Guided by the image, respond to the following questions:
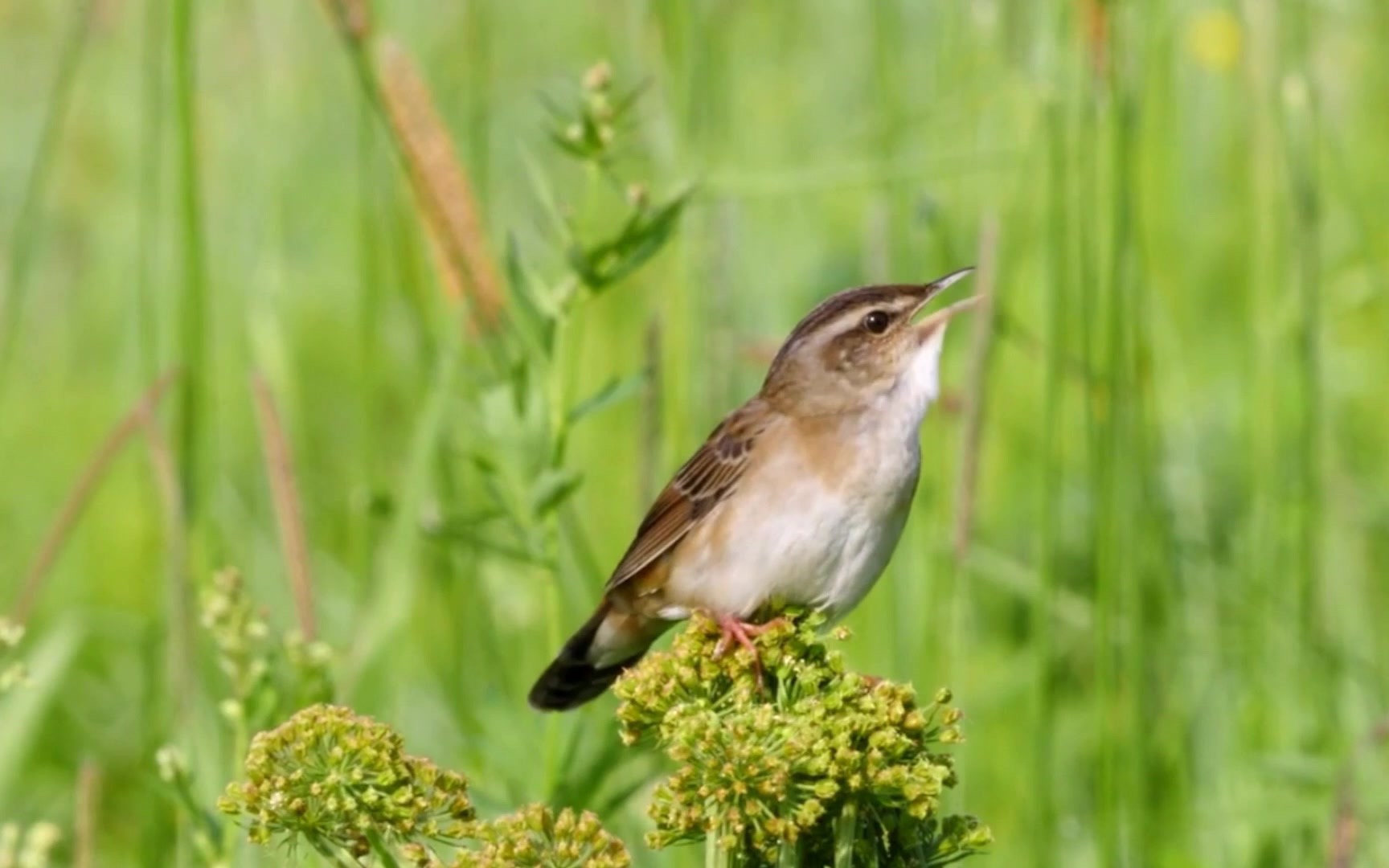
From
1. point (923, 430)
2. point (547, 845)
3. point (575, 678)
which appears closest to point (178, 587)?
point (575, 678)

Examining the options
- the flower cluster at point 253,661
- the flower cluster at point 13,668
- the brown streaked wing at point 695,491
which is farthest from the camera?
the brown streaked wing at point 695,491

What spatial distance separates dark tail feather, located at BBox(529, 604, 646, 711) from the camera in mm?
4145

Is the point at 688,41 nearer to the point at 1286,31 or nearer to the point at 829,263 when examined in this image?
the point at 1286,31

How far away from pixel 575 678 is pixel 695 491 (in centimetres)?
48

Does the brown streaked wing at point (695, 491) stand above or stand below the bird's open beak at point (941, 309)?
below

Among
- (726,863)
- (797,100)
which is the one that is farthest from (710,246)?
(797,100)

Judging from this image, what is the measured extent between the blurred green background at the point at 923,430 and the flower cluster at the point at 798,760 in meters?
1.16

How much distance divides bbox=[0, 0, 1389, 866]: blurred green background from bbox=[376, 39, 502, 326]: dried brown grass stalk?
15 centimetres

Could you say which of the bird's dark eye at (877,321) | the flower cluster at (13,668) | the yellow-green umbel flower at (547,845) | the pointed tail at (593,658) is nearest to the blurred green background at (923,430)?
the pointed tail at (593,658)

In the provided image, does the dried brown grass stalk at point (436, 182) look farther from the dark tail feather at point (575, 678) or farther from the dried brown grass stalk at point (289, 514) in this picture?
the dark tail feather at point (575, 678)

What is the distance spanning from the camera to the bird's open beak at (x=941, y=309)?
4.22 m

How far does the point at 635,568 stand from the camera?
14.4ft

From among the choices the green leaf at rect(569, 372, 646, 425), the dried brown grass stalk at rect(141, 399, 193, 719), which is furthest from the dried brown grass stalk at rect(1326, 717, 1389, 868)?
the dried brown grass stalk at rect(141, 399, 193, 719)

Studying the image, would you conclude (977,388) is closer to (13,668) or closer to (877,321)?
(877,321)
